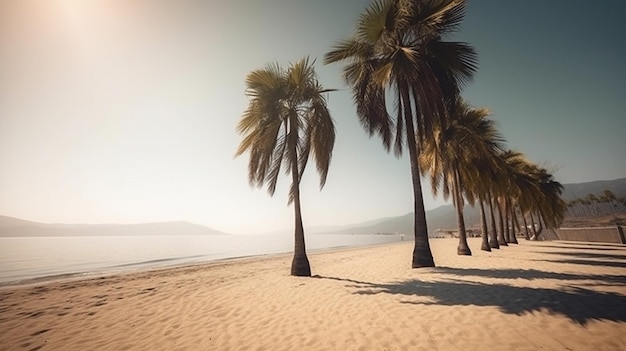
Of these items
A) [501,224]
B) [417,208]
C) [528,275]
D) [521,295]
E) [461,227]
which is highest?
[417,208]

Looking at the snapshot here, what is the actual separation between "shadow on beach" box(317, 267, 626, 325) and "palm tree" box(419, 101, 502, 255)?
8.31 metres

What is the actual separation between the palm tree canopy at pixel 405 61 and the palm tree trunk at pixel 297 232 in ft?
13.9

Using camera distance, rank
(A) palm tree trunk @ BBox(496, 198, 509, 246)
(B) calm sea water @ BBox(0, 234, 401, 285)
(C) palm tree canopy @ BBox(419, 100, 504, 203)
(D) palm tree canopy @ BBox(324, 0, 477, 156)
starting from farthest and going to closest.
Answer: (A) palm tree trunk @ BBox(496, 198, 509, 246) < (B) calm sea water @ BBox(0, 234, 401, 285) < (C) palm tree canopy @ BBox(419, 100, 504, 203) < (D) palm tree canopy @ BBox(324, 0, 477, 156)

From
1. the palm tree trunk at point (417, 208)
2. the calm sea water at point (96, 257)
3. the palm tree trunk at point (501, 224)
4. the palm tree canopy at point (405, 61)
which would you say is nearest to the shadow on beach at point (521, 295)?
the palm tree trunk at point (417, 208)

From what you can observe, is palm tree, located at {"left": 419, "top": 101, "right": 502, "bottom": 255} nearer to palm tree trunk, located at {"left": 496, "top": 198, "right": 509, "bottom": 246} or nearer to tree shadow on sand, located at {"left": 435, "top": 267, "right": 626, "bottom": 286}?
tree shadow on sand, located at {"left": 435, "top": 267, "right": 626, "bottom": 286}

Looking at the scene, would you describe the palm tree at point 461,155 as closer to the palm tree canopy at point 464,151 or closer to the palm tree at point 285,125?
the palm tree canopy at point 464,151

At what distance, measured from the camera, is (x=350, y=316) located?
19.4 ft

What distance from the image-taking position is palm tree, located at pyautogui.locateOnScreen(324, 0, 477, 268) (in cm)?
1152

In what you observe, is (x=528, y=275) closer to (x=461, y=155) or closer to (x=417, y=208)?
(x=417, y=208)

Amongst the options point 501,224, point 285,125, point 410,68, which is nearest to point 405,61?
point 410,68

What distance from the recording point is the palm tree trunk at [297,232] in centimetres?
1176

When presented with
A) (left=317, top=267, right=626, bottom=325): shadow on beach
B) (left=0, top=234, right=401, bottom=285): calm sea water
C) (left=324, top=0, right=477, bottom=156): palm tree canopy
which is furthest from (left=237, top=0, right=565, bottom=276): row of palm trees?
(left=0, top=234, right=401, bottom=285): calm sea water

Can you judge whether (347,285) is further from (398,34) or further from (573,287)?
(398,34)

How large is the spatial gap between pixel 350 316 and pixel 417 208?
8.29 m
